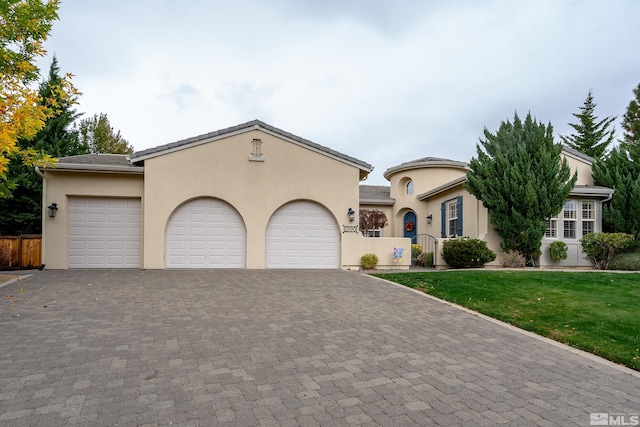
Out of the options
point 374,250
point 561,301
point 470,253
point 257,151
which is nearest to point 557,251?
point 470,253

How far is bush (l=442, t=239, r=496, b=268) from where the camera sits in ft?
46.8

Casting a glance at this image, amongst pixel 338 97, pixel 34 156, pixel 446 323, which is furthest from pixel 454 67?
pixel 34 156

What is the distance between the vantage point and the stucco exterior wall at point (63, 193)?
1280 cm

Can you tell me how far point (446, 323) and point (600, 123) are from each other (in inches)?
1561

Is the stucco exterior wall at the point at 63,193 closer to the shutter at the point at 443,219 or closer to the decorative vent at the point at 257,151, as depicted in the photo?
the decorative vent at the point at 257,151

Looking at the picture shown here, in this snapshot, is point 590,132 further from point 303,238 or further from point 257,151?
point 257,151

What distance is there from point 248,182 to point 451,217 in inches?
392

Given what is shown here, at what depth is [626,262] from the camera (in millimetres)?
14344

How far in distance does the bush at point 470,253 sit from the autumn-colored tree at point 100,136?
25.0 metres

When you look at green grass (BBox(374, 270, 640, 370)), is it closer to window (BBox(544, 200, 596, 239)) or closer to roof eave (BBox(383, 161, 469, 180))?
window (BBox(544, 200, 596, 239))

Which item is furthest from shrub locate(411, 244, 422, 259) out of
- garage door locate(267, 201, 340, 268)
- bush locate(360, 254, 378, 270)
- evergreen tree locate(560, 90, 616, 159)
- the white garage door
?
evergreen tree locate(560, 90, 616, 159)

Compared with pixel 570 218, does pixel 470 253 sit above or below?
below

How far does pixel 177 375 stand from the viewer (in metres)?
4.10

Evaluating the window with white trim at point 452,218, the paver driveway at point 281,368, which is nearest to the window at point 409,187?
the window with white trim at point 452,218
